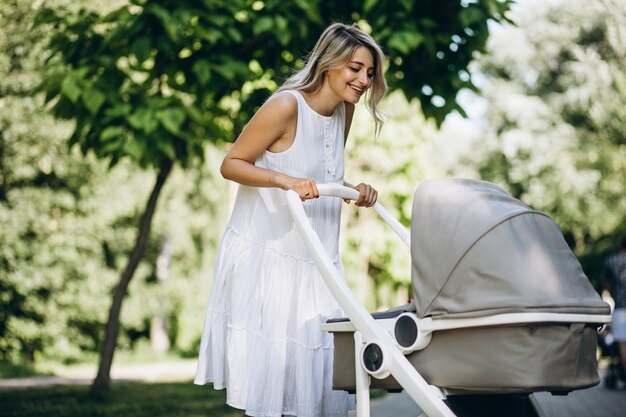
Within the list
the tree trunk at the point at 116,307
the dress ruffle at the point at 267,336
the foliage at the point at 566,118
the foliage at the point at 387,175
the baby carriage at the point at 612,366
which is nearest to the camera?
the dress ruffle at the point at 267,336

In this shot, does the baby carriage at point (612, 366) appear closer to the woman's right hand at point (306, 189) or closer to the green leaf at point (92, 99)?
the green leaf at point (92, 99)

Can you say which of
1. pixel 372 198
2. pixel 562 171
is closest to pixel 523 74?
pixel 562 171

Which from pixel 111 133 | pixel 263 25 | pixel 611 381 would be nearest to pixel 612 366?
pixel 611 381

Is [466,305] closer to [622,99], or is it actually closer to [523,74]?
[622,99]

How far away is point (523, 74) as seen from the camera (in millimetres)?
26047

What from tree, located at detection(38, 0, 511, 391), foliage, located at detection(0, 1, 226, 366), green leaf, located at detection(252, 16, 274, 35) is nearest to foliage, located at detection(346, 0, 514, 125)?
tree, located at detection(38, 0, 511, 391)

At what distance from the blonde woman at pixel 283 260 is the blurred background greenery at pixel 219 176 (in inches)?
123

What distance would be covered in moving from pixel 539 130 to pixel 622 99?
2576 millimetres

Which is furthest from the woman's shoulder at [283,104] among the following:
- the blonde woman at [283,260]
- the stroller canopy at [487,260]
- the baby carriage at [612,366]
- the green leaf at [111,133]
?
the baby carriage at [612,366]

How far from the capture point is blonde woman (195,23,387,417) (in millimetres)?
3293

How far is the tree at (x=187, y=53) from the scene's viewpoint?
589cm

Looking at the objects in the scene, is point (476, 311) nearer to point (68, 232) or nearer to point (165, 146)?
point (165, 146)

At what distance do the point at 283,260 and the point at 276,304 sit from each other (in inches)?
7.8

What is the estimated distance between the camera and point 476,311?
2.59 meters
